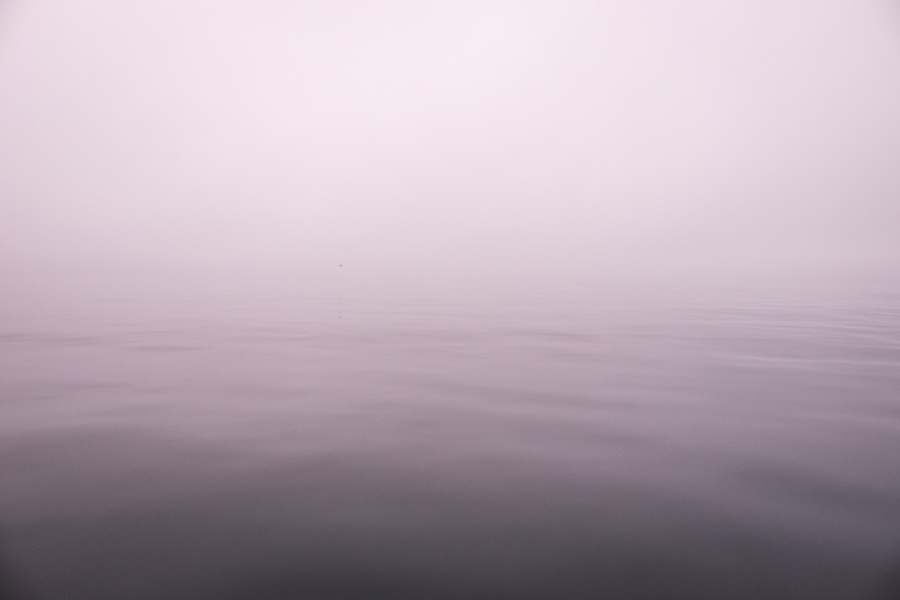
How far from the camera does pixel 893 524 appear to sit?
2.82 meters

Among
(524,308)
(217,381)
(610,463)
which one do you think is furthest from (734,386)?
(524,308)

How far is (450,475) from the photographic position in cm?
357

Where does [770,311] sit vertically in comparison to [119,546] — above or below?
above

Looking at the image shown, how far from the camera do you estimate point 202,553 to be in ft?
8.52

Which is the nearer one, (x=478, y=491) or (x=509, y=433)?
(x=478, y=491)

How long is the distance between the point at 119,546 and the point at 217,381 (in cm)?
377

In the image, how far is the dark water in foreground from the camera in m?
2.44

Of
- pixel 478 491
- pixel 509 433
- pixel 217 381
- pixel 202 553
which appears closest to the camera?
pixel 202 553

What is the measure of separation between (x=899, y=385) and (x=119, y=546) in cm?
758

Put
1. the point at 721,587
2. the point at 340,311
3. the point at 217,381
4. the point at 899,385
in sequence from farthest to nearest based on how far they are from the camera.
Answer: the point at 340,311 → the point at 217,381 → the point at 899,385 → the point at 721,587

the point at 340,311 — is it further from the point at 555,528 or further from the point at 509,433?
the point at 555,528

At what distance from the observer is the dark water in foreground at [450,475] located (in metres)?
2.44

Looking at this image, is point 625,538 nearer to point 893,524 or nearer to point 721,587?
point 721,587

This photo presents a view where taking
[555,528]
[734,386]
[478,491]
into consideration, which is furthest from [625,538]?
[734,386]
